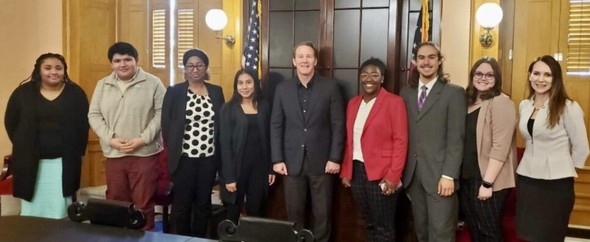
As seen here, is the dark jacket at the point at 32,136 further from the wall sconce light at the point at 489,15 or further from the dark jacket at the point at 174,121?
the wall sconce light at the point at 489,15

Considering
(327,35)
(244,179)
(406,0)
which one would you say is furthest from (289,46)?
(244,179)

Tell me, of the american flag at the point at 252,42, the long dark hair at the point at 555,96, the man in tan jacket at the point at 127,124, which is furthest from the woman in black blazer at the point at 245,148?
the long dark hair at the point at 555,96

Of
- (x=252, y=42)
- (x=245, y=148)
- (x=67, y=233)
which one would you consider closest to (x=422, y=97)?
(x=245, y=148)

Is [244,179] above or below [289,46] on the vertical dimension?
below

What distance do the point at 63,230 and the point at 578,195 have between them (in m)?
4.02

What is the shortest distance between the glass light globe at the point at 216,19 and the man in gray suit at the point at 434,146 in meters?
2.84

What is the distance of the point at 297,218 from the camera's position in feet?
11.0

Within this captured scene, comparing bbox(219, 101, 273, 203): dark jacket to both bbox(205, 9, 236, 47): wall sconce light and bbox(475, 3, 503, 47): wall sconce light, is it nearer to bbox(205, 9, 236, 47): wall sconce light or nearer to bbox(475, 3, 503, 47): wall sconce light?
bbox(205, 9, 236, 47): wall sconce light

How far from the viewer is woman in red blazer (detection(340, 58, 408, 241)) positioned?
2977mm

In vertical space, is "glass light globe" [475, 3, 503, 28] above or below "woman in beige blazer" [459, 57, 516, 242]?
above

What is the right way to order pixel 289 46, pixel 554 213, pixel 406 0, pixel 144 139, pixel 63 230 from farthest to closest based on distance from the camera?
pixel 289 46, pixel 406 0, pixel 144 139, pixel 554 213, pixel 63 230

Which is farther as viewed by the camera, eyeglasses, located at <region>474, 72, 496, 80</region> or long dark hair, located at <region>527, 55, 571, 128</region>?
eyeglasses, located at <region>474, 72, 496, 80</region>

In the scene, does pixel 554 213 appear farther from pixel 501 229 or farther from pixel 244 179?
pixel 244 179

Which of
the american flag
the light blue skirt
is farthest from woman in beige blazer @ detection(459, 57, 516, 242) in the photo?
the light blue skirt
